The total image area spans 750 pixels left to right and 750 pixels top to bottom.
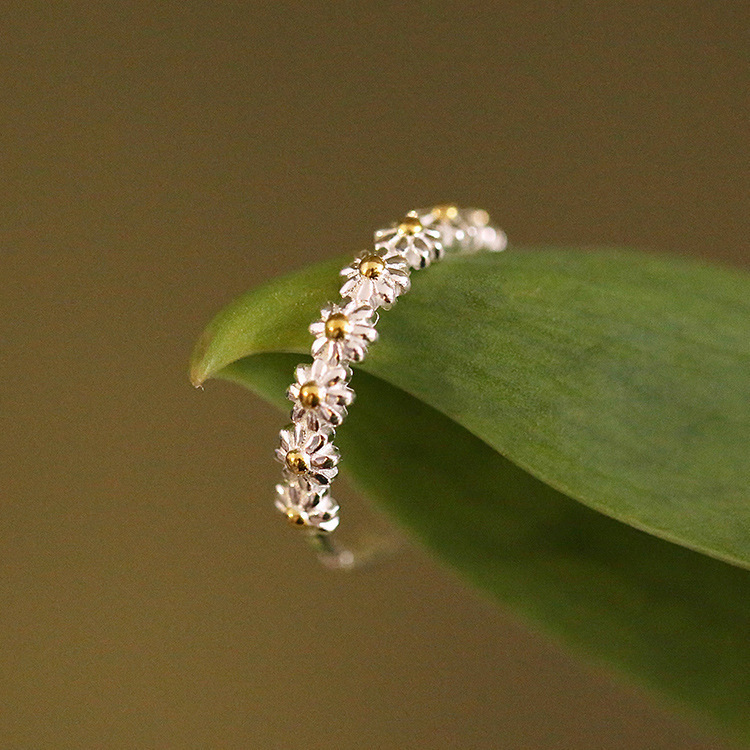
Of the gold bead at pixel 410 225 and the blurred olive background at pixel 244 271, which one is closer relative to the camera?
Result: the gold bead at pixel 410 225

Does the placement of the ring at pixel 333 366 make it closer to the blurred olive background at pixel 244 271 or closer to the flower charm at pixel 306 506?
the flower charm at pixel 306 506

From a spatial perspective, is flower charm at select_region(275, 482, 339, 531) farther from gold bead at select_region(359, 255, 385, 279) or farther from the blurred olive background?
the blurred olive background

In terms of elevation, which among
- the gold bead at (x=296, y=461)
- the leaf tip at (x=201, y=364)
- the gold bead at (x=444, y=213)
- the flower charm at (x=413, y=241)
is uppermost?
the gold bead at (x=444, y=213)

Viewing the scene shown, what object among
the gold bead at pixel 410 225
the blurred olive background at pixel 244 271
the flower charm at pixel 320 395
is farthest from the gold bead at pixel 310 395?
the blurred olive background at pixel 244 271

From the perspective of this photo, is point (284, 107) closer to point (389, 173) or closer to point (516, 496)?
point (389, 173)

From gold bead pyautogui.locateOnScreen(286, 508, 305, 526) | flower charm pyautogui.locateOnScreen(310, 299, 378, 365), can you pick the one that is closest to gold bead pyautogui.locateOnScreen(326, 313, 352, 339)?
flower charm pyautogui.locateOnScreen(310, 299, 378, 365)

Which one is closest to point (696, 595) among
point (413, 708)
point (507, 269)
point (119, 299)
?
point (507, 269)

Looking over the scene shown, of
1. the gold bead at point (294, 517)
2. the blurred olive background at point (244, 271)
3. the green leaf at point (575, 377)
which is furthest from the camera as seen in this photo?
the blurred olive background at point (244, 271)

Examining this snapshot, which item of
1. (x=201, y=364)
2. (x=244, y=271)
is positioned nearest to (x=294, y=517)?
(x=201, y=364)
